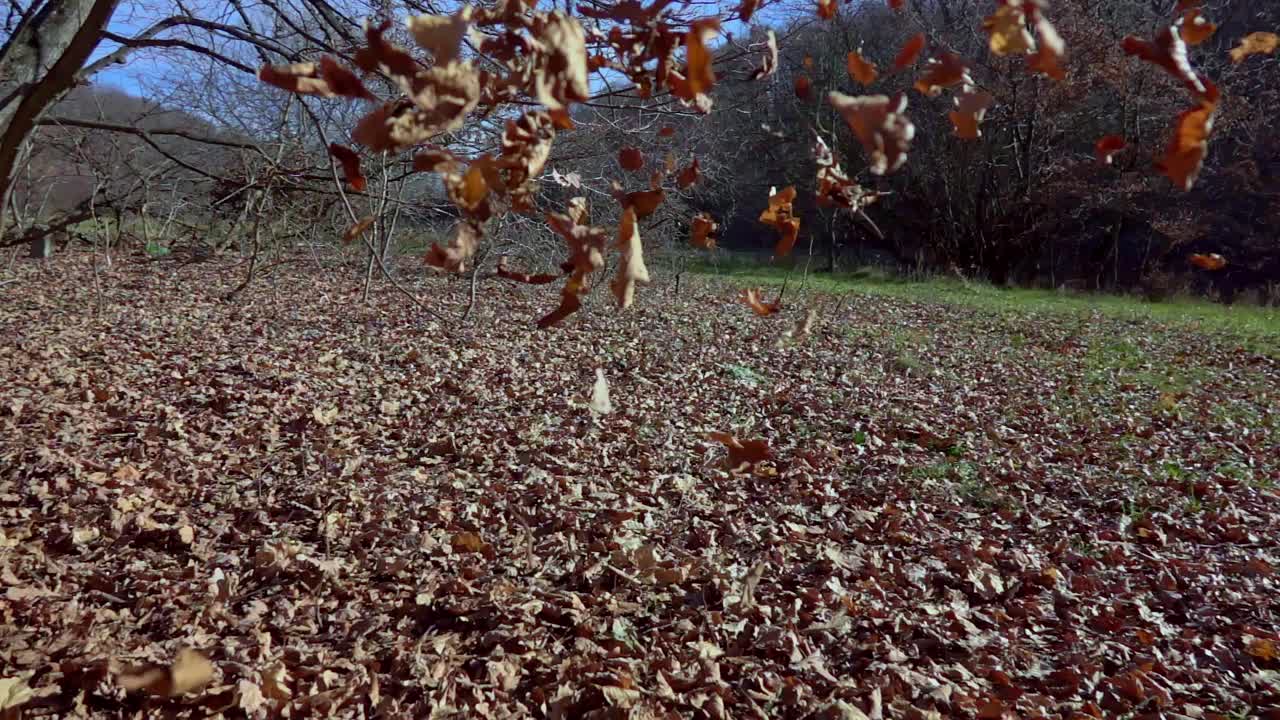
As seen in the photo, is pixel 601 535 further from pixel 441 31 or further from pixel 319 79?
pixel 441 31

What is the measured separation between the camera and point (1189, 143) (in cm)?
99

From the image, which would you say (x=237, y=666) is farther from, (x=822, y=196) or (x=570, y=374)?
(x=570, y=374)

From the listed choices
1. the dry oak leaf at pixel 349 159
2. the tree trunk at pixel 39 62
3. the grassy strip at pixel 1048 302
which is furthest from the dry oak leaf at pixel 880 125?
the grassy strip at pixel 1048 302

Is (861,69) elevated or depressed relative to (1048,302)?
elevated

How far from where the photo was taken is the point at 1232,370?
25.9 ft

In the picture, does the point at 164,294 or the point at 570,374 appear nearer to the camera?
the point at 570,374

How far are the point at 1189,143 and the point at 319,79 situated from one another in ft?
3.82

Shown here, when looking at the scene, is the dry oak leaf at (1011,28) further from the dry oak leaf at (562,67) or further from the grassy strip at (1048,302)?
the grassy strip at (1048,302)

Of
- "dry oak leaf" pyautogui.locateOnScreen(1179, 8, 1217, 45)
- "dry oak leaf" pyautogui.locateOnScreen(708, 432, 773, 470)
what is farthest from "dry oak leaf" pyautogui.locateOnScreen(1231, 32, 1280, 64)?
"dry oak leaf" pyautogui.locateOnScreen(708, 432, 773, 470)

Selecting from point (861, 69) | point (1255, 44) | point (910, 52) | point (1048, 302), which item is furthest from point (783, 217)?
point (1048, 302)

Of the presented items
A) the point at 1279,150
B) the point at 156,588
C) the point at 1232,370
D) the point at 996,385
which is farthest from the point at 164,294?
the point at 1279,150

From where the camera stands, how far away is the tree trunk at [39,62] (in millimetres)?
2396

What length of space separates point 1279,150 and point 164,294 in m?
19.0

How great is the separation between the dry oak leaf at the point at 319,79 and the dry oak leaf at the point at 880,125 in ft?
2.06
